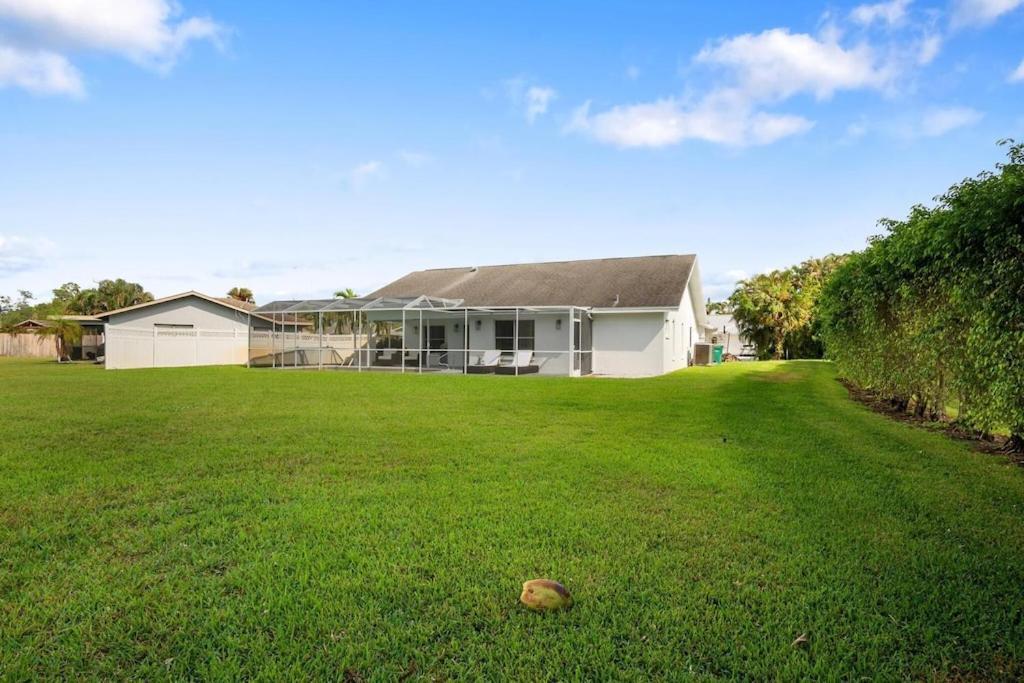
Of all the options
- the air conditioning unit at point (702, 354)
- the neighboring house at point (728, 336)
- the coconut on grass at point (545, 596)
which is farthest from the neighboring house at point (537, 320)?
the coconut on grass at point (545, 596)

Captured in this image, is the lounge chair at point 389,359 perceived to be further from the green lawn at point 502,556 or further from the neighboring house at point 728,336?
the neighboring house at point 728,336

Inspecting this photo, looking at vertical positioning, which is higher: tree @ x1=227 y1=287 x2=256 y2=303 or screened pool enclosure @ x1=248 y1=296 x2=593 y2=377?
tree @ x1=227 y1=287 x2=256 y2=303

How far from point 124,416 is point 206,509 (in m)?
6.42

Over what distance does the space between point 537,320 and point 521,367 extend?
2473 mm

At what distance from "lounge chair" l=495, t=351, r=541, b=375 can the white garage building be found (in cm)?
1313

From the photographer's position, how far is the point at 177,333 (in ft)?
88.3

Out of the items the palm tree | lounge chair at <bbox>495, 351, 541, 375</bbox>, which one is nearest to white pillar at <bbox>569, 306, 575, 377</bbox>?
lounge chair at <bbox>495, 351, 541, 375</bbox>

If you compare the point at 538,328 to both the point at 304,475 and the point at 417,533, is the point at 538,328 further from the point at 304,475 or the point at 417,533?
the point at 417,533

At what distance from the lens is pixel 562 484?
5.26m

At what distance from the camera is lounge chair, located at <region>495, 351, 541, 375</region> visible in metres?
21.0

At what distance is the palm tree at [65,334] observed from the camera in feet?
102

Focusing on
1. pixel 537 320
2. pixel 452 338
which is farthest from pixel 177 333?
pixel 537 320

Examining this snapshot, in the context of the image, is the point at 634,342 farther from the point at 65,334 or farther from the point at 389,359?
the point at 65,334

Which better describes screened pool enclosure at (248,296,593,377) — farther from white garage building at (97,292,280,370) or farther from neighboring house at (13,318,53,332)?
neighboring house at (13,318,53,332)
